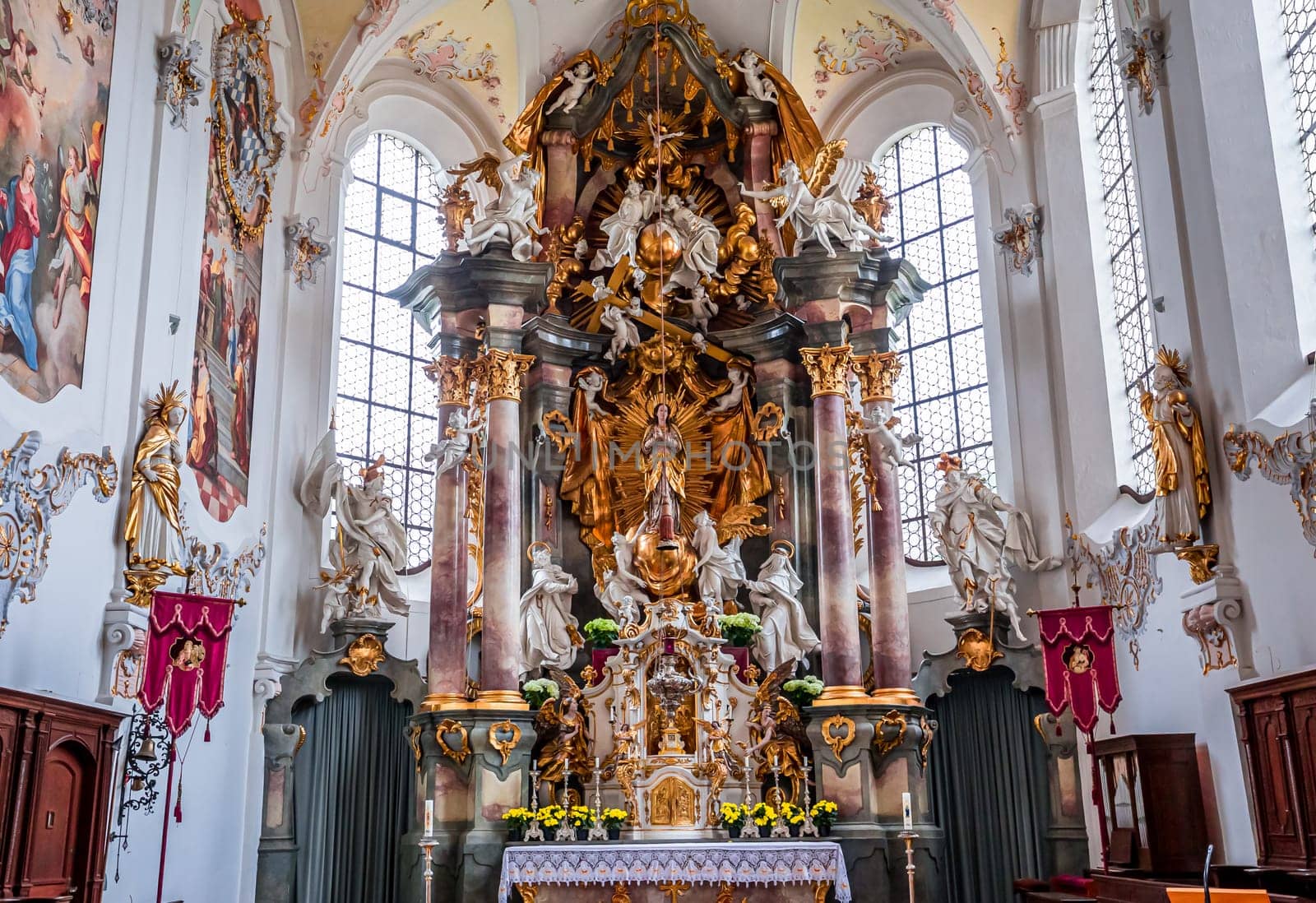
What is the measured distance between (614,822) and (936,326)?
7.58 m

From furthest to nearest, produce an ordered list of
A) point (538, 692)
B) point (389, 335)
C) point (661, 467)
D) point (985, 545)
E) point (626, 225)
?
point (389, 335) < point (626, 225) < point (661, 467) < point (538, 692) < point (985, 545)

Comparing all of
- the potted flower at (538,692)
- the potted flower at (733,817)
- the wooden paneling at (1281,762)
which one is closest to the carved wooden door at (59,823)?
the potted flower at (538,692)

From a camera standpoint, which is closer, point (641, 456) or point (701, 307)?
point (641, 456)

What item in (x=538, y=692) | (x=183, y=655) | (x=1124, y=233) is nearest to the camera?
(x=183, y=655)

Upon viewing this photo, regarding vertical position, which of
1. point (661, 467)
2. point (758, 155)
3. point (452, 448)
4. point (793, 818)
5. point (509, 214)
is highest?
point (758, 155)

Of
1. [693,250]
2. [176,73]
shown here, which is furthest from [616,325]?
[176,73]

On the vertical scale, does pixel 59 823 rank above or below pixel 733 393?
below

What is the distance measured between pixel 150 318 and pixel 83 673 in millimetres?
2996

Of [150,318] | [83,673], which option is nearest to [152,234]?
[150,318]

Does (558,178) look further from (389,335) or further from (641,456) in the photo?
(641,456)

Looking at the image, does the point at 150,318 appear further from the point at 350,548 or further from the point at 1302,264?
the point at 1302,264

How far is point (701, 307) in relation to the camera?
51.8 feet

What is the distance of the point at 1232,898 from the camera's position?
6605 millimetres

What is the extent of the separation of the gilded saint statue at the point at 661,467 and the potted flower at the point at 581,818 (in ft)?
9.87
